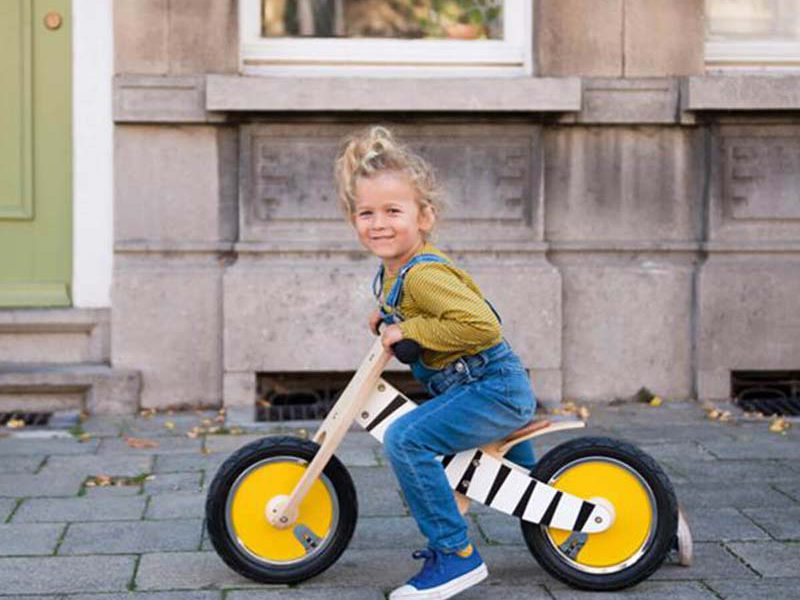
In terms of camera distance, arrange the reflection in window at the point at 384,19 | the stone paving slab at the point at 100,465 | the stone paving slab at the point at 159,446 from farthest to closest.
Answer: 1. the reflection in window at the point at 384,19
2. the stone paving slab at the point at 159,446
3. the stone paving slab at the point at 100,465

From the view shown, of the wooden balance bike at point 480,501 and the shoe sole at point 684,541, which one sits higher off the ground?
the wooden balance bike at point 480,501

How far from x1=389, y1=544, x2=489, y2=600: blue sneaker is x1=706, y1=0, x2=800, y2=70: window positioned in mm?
4763

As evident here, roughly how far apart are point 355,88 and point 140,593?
3.90 m

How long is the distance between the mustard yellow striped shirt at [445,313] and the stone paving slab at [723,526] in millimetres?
1379

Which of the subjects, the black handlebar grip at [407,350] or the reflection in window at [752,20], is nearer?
the black handlebar grip at [407,350]

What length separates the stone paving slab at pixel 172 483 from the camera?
611 cm

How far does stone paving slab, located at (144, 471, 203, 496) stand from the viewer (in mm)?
6113

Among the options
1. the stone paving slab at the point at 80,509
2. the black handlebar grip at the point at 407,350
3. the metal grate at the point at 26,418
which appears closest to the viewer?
the black handlebar grip at the point at 407,350

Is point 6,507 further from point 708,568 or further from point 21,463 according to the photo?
point 708,568

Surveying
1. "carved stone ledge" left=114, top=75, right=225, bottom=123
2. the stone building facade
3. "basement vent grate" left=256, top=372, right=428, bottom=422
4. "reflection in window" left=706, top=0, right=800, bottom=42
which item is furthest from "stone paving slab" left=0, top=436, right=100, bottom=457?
"reflection in window" left=706, top=0, right=800, bottom=42

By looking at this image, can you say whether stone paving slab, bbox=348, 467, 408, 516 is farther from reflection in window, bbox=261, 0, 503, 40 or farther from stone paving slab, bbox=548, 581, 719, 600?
reflection in window, bbox=261, 0, 503, 40

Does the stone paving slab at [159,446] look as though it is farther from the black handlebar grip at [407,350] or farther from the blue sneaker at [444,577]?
the black handlebar grip at [407,350]

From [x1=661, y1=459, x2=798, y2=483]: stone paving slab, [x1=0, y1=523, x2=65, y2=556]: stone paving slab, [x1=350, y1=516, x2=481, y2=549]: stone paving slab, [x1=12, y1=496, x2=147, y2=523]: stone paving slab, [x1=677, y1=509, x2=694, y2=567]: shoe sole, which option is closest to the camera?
[x1=677, y1=509, x2=694, y2=567]: shoe sole

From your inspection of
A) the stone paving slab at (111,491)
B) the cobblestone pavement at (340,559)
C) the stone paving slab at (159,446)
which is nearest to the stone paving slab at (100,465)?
the cobblestone pavement at (340,559)
